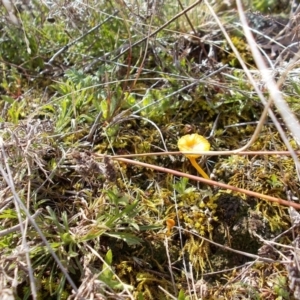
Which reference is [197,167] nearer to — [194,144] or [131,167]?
[194,144]

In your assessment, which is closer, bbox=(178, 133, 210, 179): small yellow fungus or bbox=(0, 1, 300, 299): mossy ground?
bbox=(0, 1, 300, 299): mossy ground

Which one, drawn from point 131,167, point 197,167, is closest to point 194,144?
point 197,167

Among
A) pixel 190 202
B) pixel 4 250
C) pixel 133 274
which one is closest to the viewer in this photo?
pixel 4 250

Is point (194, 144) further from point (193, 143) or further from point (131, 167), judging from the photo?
point (131, 167)

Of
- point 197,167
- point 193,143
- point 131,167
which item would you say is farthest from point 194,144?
point 131,167

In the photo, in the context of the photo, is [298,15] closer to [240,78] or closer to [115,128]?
[240,78]

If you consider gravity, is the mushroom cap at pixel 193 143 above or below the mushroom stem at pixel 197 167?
above

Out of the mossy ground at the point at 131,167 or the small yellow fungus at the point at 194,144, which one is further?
the small yellow fungus at the point at 194,144

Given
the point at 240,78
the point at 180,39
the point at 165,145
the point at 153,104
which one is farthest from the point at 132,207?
the point at 180,39
